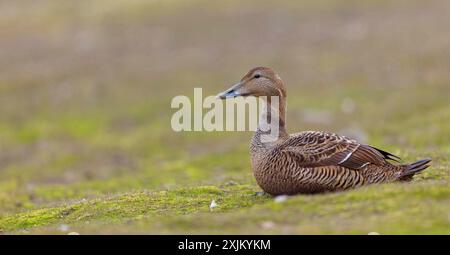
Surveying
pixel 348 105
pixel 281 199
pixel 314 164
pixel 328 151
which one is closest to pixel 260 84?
pixel 328 151

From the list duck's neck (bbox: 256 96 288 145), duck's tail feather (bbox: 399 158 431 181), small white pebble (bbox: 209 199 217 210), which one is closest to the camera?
small white pebble (bbox: 209 199 217 210)

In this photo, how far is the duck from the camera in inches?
487

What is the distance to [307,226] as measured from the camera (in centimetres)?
1028

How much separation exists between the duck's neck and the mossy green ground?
109 cm

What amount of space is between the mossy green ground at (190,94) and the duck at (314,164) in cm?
43

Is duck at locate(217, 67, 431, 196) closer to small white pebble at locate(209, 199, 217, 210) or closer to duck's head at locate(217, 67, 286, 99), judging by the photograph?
duck's head at locate(217, 67, 286, 99)

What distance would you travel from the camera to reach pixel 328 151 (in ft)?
41.1

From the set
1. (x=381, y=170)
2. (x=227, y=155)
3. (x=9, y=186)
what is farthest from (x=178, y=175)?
(x=381, y=170)

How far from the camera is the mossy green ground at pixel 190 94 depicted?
1145 cm

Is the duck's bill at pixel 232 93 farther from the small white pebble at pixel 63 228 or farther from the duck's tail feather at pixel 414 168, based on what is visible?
the small white pebble at pixel 63 228

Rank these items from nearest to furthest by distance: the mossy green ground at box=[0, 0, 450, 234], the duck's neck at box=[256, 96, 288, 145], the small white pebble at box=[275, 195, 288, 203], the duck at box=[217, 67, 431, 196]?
the mossy green ground at box=[0, 0, 450, 234] → the small white pebble at box=[275, 195, 288, 203] → the duck at box=[217, 67, 431, 196] → the duck's neck at box=[256, 96, 288, 145]

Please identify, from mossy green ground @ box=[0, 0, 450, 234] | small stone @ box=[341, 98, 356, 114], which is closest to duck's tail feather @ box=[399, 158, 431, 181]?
mossy green ground @ box=[0, 0, 450, 234]

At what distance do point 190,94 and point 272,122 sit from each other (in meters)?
23.4

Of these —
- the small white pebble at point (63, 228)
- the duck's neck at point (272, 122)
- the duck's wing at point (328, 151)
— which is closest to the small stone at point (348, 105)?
the duck's neck at point (272, 122)
